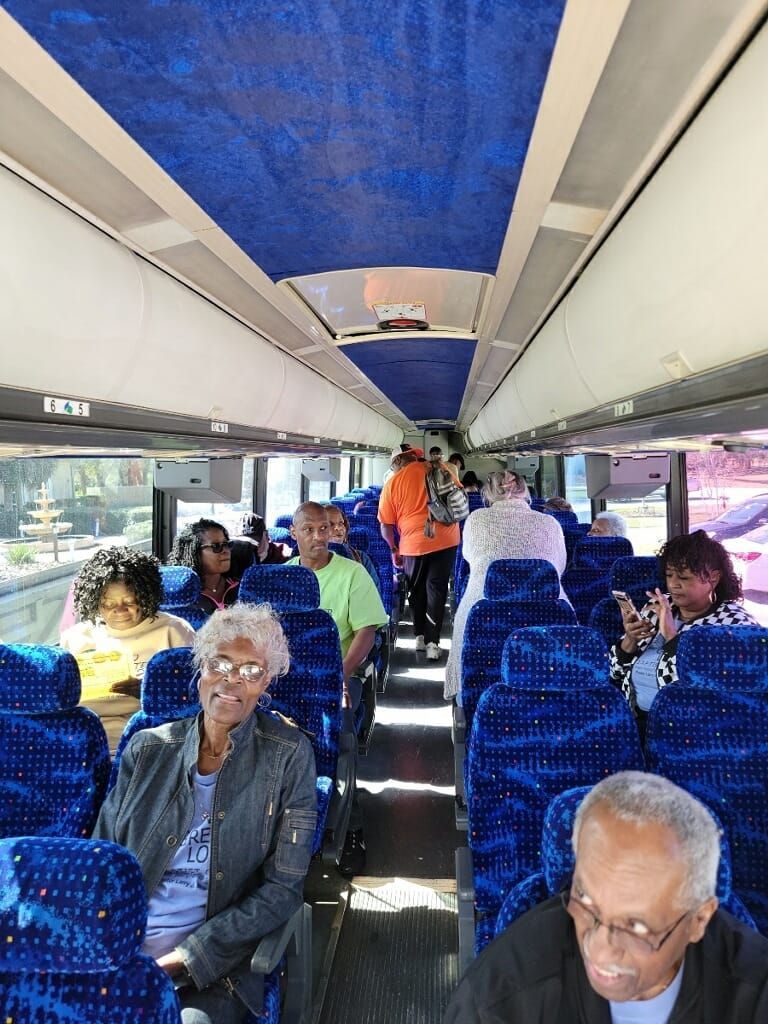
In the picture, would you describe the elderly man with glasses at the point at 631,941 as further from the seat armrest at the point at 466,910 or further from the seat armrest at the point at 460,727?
the seat armrest at the point at 460,727

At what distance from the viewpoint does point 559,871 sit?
5.16 feet

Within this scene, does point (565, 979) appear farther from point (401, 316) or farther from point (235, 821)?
point (401, 316)

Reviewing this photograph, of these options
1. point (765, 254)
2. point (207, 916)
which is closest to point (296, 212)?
point (765, 254)

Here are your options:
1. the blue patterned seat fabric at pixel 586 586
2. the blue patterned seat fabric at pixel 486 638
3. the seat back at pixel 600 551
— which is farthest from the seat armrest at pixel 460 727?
the seat back at pixel 600 551

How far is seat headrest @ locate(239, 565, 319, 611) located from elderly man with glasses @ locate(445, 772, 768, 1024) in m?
1.93

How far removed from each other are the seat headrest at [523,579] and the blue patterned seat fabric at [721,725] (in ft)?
4.22

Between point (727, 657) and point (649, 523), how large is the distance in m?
4.75

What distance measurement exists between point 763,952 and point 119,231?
2307 mm

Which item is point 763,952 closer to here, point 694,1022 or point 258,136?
point 694,1022

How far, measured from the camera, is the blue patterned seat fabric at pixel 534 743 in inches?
92.4

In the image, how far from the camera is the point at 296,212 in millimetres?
1971

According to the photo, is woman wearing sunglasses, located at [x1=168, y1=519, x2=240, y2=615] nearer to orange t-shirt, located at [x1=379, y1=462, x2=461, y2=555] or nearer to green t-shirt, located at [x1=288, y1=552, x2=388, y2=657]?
green t-shirt, located at [x1=288, y1=552, x2=388, y2=657]

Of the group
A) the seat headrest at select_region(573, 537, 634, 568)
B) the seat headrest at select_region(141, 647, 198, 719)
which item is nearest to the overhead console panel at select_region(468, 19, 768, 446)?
the seat headrest at select_region(141, 647, 198, 719)

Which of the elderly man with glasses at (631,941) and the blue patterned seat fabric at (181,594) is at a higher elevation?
the blue patterned seat fabric at (181,594)
